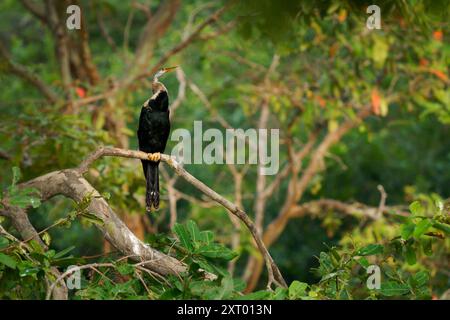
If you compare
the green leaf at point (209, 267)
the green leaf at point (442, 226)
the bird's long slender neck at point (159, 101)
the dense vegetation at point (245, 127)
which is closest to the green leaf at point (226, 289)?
the dense vegetation at point (245, 127)

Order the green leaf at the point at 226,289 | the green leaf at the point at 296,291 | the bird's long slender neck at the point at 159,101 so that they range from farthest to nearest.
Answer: the bird's long slender neck at the point at 159,101 < the green leaf at the point at 296,291 < the green leaf at the point at 226,289

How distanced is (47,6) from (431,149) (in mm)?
6616

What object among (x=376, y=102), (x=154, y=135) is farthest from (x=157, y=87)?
(x=376, y=102)

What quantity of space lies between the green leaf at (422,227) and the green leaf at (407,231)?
0.05m

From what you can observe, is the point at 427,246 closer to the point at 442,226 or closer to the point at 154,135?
the point at 442,226

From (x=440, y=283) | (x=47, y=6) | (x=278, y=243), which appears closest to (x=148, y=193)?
(x=47, y=6)

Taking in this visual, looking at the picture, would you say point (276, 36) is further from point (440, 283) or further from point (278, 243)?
point (278, 243)

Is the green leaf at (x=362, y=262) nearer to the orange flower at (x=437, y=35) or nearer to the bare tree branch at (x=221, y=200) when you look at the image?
the bare tree branch at (x=221, y=200)

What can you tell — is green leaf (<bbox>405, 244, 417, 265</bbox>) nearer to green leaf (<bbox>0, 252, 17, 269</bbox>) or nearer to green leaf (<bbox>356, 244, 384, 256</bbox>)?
green leaf (<bbox>356, 244, 384, 256</bbox>)

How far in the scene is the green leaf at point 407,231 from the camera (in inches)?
108

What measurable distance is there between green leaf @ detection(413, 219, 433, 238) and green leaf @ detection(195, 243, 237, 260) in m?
0.61

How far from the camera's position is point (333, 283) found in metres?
2.93

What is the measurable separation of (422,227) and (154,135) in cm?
204

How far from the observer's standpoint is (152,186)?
418cm
